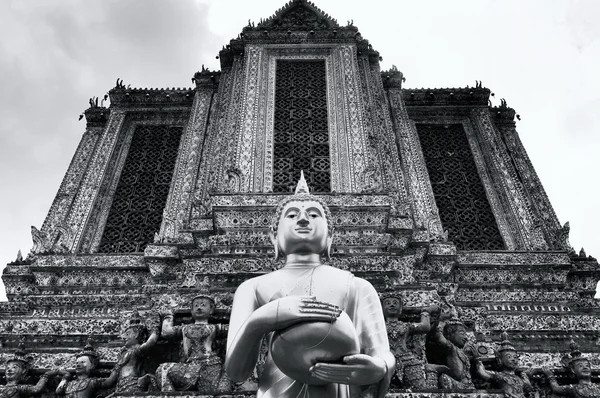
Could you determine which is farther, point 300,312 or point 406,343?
point 406,343

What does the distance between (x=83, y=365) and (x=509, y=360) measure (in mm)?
3789

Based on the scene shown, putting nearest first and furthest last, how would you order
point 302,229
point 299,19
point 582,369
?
point 302,229, point 582,369, point 299,19

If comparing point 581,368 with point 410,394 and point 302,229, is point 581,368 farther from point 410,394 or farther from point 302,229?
point 302,229

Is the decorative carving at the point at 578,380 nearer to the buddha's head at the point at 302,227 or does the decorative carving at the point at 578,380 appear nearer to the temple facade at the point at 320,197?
the temple facade at the point at 320,197

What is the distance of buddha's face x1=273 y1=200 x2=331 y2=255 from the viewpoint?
15.1 ft

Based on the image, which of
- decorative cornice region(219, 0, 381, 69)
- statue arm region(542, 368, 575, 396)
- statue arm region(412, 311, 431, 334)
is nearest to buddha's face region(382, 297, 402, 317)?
statue arm region(412, 311, 431, 334)

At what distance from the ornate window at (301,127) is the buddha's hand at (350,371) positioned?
19.8 feet

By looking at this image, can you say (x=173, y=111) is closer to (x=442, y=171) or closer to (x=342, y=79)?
(x=342, y=79)

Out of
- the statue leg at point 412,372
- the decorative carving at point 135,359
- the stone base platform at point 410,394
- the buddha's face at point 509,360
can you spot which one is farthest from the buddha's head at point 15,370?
the buddha's face at point 509,360

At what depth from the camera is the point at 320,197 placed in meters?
6.84

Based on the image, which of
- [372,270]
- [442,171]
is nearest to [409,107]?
[442,171]

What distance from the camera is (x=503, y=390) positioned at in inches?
185

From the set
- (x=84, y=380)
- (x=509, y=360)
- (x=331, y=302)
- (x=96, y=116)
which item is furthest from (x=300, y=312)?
(x=96, y=116)

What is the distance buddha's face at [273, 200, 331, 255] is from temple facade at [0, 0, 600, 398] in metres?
1.13
